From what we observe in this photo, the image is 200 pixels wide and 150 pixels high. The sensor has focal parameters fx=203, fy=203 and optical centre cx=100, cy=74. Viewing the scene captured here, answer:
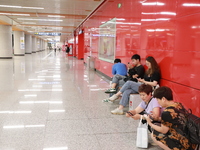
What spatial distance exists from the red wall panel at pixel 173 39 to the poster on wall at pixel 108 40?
7.14 feet

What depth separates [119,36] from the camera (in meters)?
7.66

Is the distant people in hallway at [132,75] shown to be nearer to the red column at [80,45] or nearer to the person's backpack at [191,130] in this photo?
the person's backpack at [191,130]

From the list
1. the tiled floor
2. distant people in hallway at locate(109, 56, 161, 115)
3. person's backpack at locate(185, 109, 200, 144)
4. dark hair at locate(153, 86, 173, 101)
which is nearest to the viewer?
person's backpack at locate(185, 109, 200, 144)

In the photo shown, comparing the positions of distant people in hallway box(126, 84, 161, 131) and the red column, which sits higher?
the red column

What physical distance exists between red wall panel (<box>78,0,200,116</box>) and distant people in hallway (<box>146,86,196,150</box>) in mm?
1057

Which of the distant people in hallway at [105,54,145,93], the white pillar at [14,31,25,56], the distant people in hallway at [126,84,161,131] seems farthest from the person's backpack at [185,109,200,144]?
the white pillar at [14,31,25,56]

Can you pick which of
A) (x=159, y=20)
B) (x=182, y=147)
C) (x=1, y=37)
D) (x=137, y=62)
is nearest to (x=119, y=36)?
(x=137, y=62)

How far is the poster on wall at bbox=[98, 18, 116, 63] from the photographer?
856 centimetres

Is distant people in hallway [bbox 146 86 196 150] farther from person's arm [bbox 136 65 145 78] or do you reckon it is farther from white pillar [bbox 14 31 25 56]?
white pillar [bbox 14 31 25 56]

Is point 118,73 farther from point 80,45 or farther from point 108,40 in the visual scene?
point 80,45

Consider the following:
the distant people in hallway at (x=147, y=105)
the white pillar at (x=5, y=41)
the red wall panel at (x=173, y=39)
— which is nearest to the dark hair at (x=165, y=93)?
the distant people in hallway at (x=147, y=105)

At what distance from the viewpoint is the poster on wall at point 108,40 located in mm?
8555

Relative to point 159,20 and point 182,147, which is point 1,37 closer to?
point 159,20

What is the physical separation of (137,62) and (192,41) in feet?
6.65
